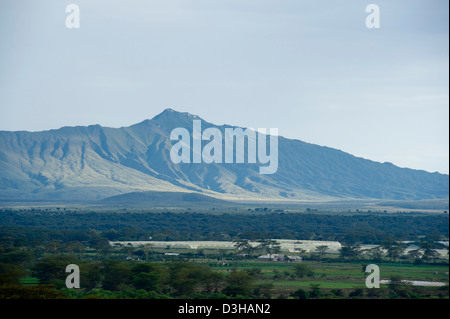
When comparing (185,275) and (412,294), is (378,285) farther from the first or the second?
(185,275)

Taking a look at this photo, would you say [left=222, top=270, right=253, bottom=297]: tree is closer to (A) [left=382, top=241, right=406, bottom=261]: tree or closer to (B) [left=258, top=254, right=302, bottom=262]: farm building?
(B) [left=258, top=254, right=302, bottom=262]: farm building

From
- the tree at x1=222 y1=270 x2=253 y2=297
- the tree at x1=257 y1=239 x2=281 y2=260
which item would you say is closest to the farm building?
the tree at x1=257 y1=239 x2=281 y2=260

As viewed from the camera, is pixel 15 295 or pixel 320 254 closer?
pixel 15 295

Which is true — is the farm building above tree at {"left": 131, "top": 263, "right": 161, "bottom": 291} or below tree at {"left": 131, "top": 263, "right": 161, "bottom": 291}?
below

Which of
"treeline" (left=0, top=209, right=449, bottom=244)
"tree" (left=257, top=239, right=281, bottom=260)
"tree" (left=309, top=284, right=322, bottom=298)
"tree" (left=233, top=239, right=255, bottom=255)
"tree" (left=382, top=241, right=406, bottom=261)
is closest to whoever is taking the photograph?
"tree" (left=309, top=284, right=322, bottom=298)

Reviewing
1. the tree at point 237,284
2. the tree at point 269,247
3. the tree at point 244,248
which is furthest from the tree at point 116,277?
the tree at point 244,248

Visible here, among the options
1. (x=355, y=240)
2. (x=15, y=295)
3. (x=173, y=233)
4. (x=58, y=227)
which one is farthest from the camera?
(x=58, y=227)
